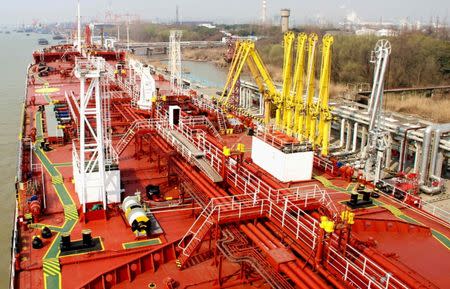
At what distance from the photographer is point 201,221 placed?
50.6 ft

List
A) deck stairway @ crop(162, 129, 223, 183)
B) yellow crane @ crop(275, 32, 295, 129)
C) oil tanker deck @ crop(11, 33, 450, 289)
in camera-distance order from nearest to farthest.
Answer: oil tanker deck @ crop(11, 33, 450, 289), deck stairway @ crop(162, 129, 223, 183), yellow crane @ crop(275, 32, 295, 129)

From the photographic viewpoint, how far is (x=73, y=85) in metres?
41.8

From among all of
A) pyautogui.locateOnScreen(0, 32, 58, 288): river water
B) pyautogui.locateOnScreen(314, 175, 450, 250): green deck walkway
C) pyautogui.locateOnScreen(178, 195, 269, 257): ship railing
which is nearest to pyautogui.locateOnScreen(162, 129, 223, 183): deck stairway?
pyautogui.locateOnScreen(178, 195, 269, 257): ship railing

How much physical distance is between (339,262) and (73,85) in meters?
36.1

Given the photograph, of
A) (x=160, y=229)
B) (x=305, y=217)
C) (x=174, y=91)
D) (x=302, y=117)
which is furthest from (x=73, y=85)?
(x=305, y=217)

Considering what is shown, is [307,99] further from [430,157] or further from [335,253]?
[335,253]

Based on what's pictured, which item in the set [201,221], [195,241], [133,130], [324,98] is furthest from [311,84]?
[195,241]

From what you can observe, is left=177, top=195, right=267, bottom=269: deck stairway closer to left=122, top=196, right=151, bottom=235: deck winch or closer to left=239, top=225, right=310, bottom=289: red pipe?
left=239, top=225, right=310, bottom=289: red pipe

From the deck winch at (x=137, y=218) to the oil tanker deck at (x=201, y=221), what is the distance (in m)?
0.04

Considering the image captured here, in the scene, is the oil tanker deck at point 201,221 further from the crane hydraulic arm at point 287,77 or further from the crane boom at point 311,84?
the crane hydraulic arm at point 287,77

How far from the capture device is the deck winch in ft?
46.2

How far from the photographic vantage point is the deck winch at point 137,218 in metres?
14.1

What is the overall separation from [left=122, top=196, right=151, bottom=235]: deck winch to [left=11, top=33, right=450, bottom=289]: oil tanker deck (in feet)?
A: 0.12

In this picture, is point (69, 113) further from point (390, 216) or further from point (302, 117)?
point (390, 216)
